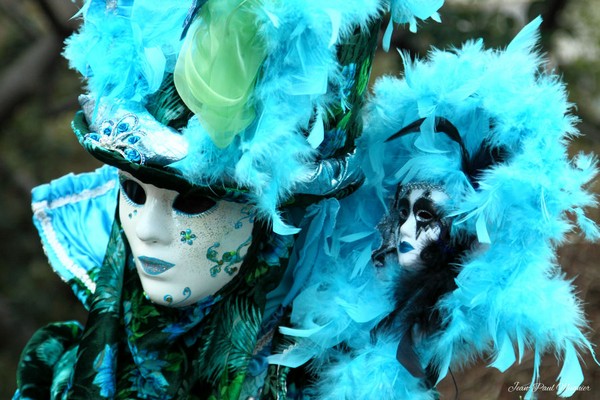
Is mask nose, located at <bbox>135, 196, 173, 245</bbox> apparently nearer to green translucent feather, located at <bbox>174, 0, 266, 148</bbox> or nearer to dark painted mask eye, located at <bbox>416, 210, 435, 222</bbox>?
green translucent feather, located at <bbox>174, 0, 266, 148</bbox>

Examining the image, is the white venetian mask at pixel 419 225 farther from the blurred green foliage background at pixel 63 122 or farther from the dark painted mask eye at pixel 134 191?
the dark painted mask eye at pixel 134 191

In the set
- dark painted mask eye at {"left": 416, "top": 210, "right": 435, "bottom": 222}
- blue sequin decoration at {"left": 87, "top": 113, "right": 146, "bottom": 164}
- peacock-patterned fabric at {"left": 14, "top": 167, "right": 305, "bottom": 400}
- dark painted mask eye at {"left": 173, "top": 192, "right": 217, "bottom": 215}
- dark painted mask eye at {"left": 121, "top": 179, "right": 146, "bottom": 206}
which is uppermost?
blue sequin decoration at {"left": 87, "top": 113, "right": 146, "bottom": 164}

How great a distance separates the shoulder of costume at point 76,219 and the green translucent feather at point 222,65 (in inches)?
25.5

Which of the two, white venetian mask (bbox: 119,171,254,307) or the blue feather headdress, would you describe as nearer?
the blue feather headdress

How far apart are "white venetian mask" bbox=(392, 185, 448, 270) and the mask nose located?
0.42 metres

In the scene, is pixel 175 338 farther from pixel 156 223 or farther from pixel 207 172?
pixel 207 172

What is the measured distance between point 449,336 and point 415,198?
254 millimetres

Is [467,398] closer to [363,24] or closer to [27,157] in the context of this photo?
[363,24]

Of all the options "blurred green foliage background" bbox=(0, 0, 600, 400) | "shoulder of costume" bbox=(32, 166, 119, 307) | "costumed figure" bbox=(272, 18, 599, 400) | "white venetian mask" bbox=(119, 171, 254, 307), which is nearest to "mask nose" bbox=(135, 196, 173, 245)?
"white venetian mask" bbox=(119, 171, 254, 307)

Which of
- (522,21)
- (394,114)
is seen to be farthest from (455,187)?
(522,21)

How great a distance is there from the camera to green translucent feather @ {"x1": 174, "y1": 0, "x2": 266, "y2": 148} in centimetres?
133

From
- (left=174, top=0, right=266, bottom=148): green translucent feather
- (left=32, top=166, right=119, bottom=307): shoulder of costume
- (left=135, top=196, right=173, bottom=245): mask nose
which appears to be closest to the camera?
(left=174, top=0, right=266, bottom=148): green translucent feather

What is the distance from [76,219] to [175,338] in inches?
19.7

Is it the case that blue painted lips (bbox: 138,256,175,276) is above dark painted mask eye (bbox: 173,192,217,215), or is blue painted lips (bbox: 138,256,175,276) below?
below
